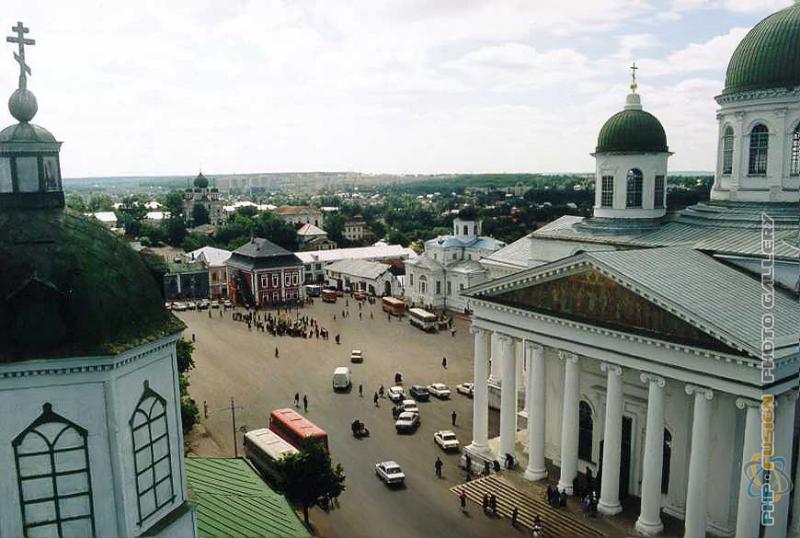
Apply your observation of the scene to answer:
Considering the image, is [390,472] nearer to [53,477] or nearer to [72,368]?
[53,477]

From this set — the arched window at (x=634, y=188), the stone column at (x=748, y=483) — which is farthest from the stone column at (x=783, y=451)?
the arched window at (x=634, y=188)

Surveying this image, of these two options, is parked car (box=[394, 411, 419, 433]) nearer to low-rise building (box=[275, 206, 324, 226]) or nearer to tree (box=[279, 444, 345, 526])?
tree (box=[279, 444, 345, 526])

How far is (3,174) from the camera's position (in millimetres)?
10672

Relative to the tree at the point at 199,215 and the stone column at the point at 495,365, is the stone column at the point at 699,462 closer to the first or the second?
the stone column at the point at 495,365

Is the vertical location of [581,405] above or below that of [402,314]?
above

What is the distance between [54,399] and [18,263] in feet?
7.31

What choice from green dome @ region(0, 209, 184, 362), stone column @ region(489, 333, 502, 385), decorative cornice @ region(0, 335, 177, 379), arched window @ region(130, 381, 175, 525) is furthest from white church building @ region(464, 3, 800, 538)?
decorative cornice @ region(0, 335, 177, 379)

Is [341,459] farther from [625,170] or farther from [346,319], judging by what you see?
[346,319]

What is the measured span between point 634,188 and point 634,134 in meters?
2.56

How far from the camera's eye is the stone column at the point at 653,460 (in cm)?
2066

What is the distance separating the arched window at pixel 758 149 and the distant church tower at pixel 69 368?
25.3 m

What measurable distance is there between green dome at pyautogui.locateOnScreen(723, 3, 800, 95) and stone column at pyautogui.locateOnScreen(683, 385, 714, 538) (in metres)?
14.4

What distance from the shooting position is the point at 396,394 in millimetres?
37938

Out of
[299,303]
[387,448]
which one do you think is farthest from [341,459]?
[299,303]
